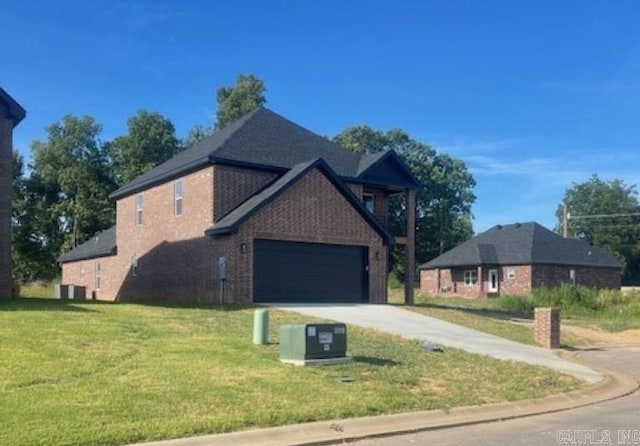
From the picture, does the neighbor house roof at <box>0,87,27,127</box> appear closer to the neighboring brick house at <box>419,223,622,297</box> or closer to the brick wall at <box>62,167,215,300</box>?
the brick wall at <box>62,167,215,300</box>

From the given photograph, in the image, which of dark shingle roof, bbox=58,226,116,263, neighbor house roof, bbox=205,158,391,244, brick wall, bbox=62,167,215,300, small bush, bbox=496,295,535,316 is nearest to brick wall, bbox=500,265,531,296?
small bush, bbox=496,295,535,316

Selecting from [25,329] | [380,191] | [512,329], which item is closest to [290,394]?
[25,329]

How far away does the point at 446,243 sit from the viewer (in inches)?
3031

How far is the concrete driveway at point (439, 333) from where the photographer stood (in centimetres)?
1550

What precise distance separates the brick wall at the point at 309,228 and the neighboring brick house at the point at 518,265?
81.6 feet

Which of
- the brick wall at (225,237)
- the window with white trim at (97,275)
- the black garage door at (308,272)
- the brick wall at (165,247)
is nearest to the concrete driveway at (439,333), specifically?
the black garage door at (308,272)

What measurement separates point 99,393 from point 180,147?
188ft

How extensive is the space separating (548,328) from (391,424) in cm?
1087

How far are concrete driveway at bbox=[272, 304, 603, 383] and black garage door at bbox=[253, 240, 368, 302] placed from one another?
173 cm

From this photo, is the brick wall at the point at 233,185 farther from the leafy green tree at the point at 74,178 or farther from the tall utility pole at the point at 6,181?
the leafy green tree at the point at 74,178

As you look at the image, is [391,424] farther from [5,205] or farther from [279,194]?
[5,205]

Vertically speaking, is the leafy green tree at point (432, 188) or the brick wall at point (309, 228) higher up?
the leafy green tree at point (432, 188)

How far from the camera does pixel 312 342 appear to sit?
12.2m

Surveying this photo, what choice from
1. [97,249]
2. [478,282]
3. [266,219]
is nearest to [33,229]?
[97,249]
